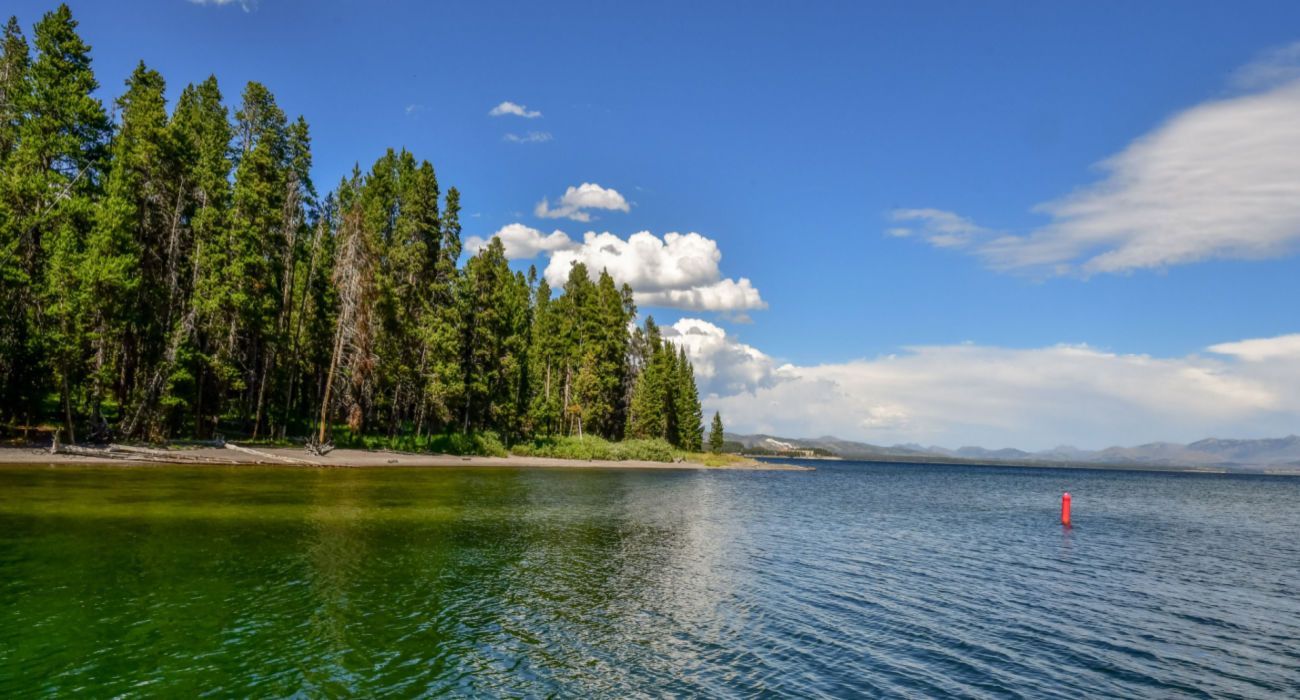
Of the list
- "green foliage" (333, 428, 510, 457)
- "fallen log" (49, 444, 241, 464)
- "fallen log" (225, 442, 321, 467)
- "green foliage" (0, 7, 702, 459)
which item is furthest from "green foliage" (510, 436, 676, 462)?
"fallen log" (49, 444, 241, 464)

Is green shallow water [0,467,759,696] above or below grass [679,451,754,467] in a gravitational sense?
above

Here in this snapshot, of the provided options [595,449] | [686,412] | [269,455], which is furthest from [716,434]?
[269,455]

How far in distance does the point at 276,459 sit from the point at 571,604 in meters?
41.7

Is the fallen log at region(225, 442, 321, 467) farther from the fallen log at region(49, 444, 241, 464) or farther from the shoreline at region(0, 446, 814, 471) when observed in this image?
the fallen log at region(49, 444, 241, 464)

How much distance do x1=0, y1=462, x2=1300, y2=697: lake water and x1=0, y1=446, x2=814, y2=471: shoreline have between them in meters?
4.77

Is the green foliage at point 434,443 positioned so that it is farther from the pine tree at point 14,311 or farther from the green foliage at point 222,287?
the pine tree at point 14,311

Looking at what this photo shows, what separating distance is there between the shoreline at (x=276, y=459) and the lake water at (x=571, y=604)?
15.7ft

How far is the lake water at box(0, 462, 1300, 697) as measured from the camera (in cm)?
1216

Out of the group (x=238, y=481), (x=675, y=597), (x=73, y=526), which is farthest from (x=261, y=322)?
(x=675, y=597)

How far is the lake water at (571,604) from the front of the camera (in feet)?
39.9

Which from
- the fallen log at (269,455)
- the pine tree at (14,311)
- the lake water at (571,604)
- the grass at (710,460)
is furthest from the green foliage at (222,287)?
the grass at (710,460)

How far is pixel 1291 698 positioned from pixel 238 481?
44.8m

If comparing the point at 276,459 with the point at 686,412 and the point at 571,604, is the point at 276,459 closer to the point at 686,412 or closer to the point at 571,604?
the point at 571,604

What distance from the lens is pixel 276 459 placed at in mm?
49812
